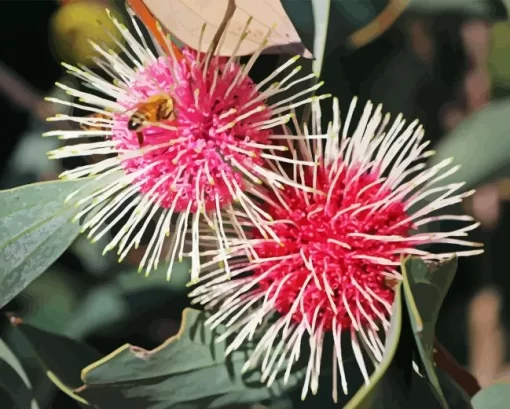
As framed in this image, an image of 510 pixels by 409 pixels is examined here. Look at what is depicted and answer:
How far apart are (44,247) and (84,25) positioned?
22cm

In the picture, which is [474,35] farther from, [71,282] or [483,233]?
[71,282]

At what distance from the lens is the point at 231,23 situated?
20.6 inches

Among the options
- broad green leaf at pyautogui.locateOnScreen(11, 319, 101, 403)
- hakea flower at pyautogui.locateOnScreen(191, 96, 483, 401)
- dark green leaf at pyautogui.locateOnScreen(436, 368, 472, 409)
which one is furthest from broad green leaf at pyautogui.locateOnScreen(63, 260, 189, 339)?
dark green leaf at pyautogui.locateOnScreen(436, 368, 472, 409)

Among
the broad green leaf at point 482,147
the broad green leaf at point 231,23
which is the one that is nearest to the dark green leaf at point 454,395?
the broad green leaf at point 482,147

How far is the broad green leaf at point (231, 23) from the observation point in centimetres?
51

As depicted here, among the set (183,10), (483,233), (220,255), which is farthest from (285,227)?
(483,233)

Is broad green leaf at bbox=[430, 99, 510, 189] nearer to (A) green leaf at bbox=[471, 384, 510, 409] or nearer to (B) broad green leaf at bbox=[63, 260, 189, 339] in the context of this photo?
(A) green leaf at bbox=[471, 384, 510, 409]

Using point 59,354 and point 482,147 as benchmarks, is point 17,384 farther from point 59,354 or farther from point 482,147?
point 482,147

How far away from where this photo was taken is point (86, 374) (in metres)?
0.56

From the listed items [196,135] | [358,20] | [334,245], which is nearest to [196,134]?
[196,135]

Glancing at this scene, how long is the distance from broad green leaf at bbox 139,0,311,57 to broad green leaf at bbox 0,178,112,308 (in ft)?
0.54

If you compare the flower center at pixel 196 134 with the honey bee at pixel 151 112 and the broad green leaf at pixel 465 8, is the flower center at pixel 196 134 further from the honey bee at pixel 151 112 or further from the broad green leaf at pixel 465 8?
the broad green leaf at pixel 465 8

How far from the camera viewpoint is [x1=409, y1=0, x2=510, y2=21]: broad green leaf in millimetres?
707

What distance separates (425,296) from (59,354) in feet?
1.21
